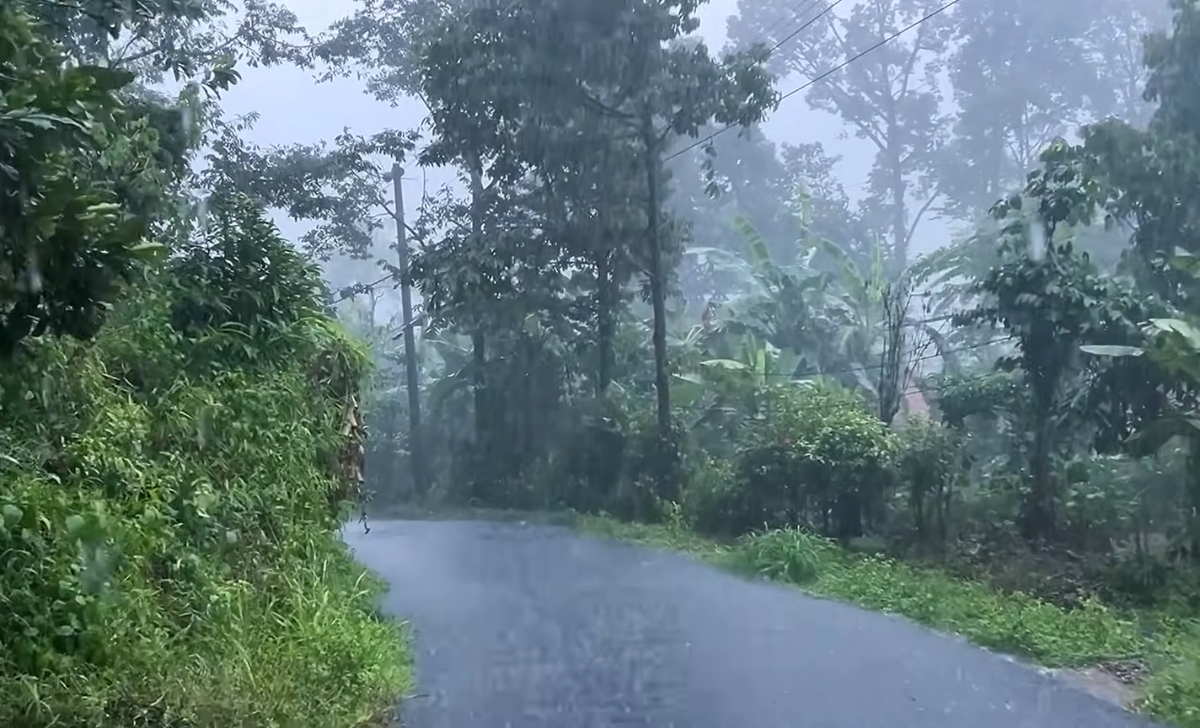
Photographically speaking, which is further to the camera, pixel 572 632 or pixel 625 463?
pixel 625 463

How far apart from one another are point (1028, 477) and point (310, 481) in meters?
7.51

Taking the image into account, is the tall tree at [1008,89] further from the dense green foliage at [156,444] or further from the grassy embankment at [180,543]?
the grassy embankment at [180,543]

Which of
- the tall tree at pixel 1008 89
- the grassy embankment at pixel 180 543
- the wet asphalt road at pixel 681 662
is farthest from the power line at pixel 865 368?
the grassy embankment at pixel 180 543

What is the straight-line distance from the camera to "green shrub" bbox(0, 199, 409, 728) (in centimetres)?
506

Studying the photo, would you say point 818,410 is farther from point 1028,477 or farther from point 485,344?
point 485,344

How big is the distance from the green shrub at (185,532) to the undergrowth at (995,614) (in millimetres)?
3915

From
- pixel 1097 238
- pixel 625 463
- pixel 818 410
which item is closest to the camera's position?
pixel 818 410

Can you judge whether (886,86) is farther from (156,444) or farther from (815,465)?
(156,444)

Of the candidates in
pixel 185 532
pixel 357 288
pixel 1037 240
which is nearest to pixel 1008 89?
pixel 357 288

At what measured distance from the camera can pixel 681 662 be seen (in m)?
7.38

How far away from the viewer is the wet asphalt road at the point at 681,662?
6188 mm

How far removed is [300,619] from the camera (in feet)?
21.4

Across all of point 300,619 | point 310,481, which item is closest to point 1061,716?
point 300,619

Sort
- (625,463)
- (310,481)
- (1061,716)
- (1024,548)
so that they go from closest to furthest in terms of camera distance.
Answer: (1061,716) → (310,481) → (1024,548) → (625,463)
